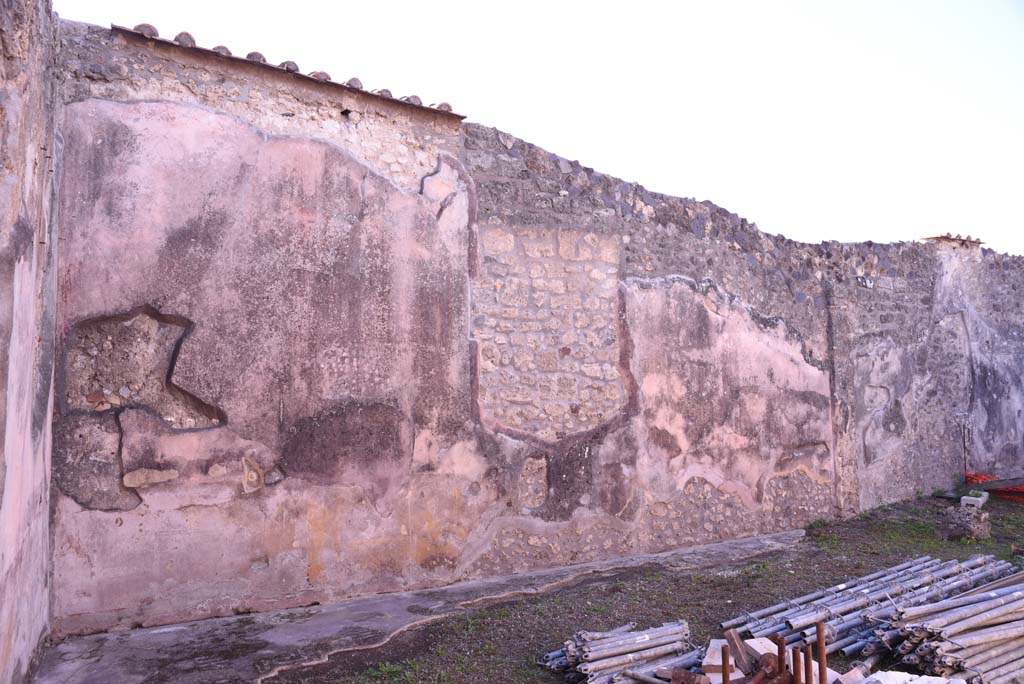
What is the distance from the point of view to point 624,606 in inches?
183

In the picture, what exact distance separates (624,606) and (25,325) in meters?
3.38

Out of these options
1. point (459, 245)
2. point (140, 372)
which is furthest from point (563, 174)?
point (140, 372)

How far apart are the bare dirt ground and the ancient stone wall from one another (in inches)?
23.1

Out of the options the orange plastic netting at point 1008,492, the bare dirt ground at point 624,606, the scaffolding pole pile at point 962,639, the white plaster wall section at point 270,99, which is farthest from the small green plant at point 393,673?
the orange plastic netting at point 1008,492

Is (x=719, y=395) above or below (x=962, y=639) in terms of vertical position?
above

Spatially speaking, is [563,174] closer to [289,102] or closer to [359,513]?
[289,102]

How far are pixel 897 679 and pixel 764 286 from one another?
4.41 metres

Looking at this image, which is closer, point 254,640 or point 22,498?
point 22,498

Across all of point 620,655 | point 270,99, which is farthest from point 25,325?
point 620,655

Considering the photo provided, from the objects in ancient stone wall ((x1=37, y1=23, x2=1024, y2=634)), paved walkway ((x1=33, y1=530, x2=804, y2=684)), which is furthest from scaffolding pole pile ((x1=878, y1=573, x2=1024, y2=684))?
ancient stone wall ((x1=37, y1=23, x2=1024, y2=634))

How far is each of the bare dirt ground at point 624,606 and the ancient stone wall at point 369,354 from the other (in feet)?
1.92

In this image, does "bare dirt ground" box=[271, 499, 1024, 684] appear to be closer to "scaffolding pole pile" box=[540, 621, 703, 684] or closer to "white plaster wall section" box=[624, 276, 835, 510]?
"scaffolding pole pile" box=[540, 621, 703, 684]

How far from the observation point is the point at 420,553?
4.96 metres

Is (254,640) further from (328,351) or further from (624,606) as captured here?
(624,606)
